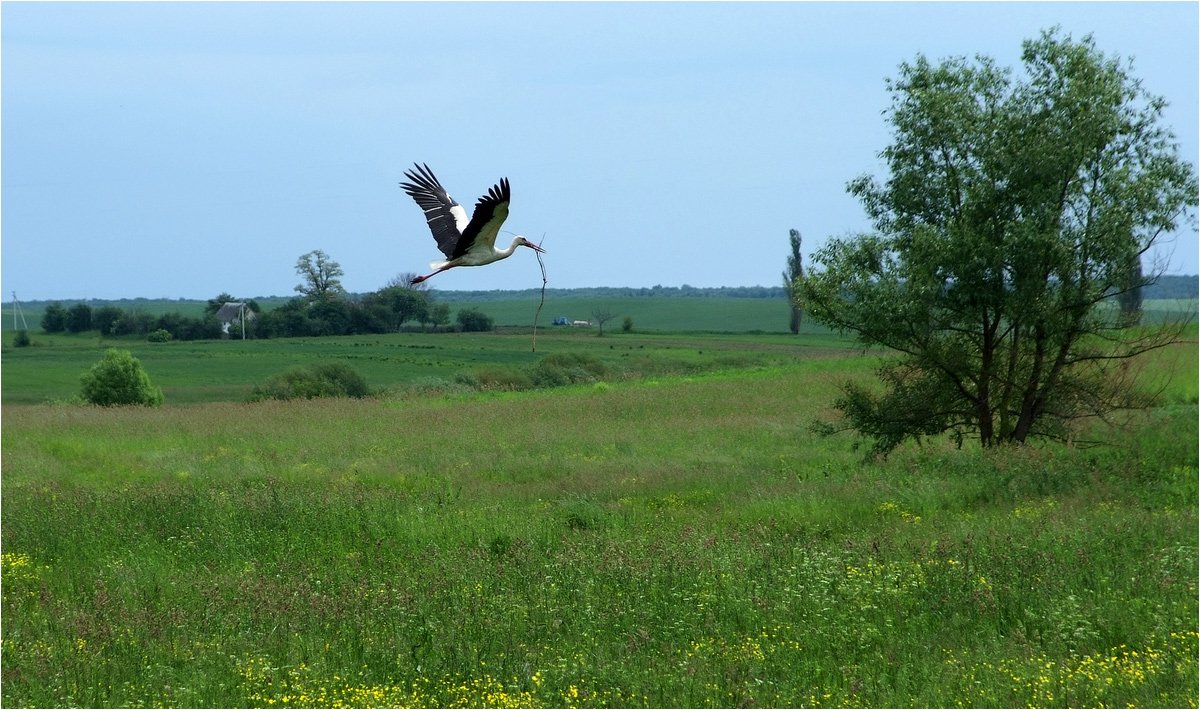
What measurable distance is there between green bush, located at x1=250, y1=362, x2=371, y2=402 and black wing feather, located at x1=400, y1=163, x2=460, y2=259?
40.4 meters

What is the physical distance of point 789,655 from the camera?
8.36 meters

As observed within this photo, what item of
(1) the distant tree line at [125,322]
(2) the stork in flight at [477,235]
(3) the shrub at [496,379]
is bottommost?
(3) the shrub at [496,379]

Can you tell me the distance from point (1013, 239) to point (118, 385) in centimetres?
3543

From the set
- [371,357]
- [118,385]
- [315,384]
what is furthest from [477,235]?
[371,357]

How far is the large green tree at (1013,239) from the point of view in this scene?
17.1 metres

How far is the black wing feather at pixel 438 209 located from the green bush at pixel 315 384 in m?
40.4

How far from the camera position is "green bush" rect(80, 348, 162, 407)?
41.8 m

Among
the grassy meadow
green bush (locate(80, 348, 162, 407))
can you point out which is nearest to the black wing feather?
the grassy meadow

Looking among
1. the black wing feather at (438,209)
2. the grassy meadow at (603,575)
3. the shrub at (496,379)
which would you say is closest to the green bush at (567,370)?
the shrub at (496,379)

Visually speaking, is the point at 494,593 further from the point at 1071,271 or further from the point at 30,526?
the point at 1071,271

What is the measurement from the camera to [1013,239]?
1669 centimetres

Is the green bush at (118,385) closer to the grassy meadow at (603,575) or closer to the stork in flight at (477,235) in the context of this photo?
the grassy meadow at (603,575)

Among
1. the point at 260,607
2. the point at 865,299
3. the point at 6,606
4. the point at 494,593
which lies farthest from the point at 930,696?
the point at 865,299

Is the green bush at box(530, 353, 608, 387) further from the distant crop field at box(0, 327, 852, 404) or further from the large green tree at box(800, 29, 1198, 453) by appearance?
the large green tree at box(800, 29, 1198, 453)
